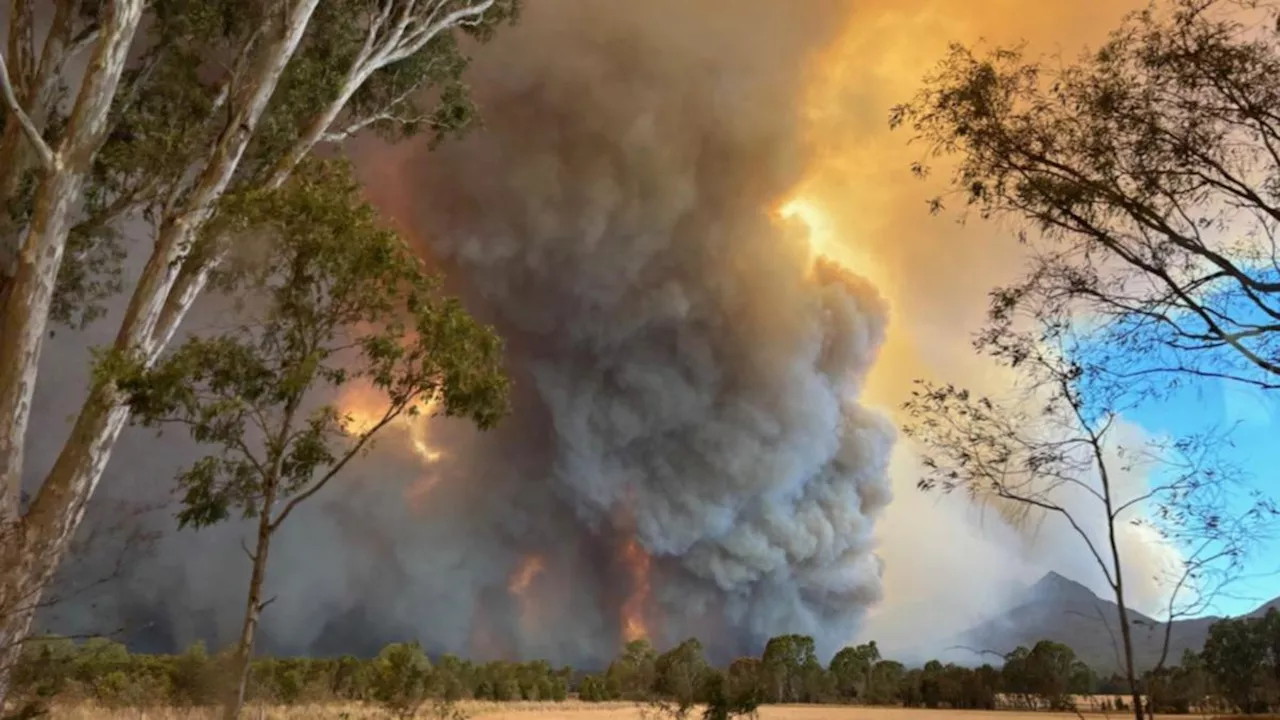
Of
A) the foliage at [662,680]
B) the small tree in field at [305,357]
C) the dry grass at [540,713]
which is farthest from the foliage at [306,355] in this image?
the dry grass at [540,713]

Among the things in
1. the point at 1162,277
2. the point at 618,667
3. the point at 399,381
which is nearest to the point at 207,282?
the point at 399,381

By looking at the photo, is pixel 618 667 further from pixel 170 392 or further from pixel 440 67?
pixel 170 392

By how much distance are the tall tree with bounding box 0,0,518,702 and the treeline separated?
225 centimetres

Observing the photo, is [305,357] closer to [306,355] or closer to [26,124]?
[306,355]

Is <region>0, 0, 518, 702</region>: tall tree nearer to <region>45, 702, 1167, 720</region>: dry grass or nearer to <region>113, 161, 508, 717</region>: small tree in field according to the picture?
<region>113, 161, 508, 717</region>: small tree in field

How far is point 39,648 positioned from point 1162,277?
11.4m

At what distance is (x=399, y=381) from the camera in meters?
8.30

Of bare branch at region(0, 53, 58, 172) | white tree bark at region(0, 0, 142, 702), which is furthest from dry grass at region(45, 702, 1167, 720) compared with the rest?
bare branch at region(0, 53, 58, 172)

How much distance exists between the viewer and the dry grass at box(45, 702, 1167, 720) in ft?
44.3

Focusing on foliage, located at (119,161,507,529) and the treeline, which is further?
the treeline

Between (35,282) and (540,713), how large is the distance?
20.5 meters

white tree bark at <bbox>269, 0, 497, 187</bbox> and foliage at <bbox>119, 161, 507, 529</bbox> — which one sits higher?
white tree bark at <bbox>269, 0, 497, 187</bbox>

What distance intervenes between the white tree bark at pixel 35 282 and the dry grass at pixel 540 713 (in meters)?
4.85

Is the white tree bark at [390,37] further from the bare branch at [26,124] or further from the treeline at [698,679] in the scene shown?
the treeline at [698,679]
